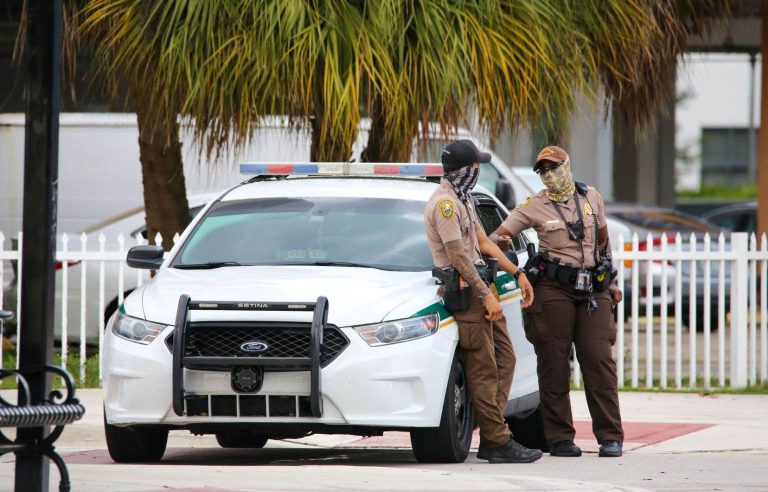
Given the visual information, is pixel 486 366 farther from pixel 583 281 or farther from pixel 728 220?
pixel 728 220

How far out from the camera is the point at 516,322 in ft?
28.0

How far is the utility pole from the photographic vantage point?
562 centimetres

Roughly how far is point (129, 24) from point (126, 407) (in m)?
4.13

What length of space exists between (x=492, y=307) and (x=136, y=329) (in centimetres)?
180

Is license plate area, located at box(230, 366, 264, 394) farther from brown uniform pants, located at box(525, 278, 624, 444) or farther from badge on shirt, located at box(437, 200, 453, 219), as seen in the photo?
brown uniform pants, located at box(525, 278, 624, 444)

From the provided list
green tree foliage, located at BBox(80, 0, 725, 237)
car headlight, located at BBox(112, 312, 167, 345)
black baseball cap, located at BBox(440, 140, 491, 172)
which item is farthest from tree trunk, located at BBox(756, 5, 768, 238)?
car headlight, located at BBox(112, 312, 167, 345)

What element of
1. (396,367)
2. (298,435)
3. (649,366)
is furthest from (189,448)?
(649,366)

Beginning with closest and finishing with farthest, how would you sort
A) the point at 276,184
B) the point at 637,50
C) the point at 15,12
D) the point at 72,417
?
the point at 72,417
the point at 276,184
the point at 637,50
the point at 15,12

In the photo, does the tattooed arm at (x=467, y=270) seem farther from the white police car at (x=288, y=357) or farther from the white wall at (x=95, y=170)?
the white wall at (x=95, y=170)

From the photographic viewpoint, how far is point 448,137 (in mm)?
10508

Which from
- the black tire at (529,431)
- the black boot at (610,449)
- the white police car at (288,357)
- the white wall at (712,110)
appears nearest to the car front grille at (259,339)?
the white police car at (288,357)

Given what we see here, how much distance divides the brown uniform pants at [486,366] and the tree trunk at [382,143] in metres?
3.02

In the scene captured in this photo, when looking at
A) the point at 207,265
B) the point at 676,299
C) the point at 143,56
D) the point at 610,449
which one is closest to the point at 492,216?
the point at 610,449

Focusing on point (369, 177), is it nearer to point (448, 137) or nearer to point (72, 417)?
point (448, 137)
